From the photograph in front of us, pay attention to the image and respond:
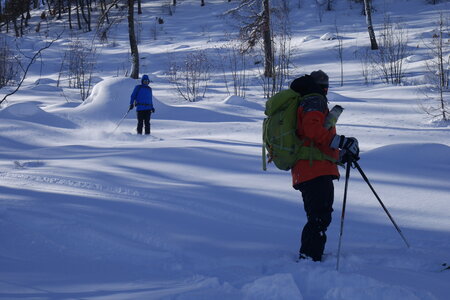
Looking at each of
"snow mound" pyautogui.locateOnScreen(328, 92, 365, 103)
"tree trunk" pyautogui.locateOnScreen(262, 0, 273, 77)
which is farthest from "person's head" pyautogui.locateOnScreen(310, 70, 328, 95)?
"tree trunk" pyautogui.locateOnScreen(262, 0, 273, 77)

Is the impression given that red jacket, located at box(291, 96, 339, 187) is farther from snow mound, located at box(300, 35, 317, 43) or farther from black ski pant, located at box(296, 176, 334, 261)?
snow mound, located at box(300, 35, 317, 43)

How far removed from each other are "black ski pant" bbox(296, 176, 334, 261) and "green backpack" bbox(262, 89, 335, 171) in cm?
19

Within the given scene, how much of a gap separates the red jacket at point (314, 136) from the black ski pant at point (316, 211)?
55 mm

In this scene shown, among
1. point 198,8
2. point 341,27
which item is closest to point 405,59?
point 341,27

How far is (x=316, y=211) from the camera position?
3342mm

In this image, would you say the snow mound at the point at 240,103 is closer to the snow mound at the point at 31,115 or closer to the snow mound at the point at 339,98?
the snow mound at the point at 339,98

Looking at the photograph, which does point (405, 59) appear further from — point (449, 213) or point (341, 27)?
point (449, 213)

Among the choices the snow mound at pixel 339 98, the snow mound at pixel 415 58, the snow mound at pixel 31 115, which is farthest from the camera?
the snow mound at pixel 415 58

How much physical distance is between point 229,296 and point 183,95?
14.0 m

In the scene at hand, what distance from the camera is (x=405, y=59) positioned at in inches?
733

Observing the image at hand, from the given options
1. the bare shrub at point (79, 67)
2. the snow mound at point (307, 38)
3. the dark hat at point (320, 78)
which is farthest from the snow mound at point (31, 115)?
the snow mound at point (307, 38)

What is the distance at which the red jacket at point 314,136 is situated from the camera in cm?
315

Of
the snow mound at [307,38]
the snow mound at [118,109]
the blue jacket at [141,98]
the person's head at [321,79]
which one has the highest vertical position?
the snow mound at [307,38]

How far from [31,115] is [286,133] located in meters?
10.7
